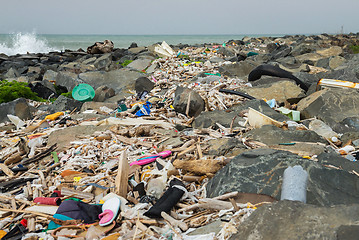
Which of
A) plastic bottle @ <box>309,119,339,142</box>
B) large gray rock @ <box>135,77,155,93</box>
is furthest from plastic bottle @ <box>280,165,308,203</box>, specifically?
large gray rock @ <box>135,77,155,93</box>

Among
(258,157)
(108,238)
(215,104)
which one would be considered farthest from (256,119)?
(108,238)

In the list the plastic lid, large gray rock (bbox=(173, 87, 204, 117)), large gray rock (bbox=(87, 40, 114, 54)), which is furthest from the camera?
large gray rock (bbox=(87, 40, 114, 54))

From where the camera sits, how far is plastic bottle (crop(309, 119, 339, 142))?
5691 millimetres

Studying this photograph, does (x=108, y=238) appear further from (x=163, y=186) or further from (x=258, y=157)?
(x=258, y=157)

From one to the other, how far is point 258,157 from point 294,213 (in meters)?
1.42

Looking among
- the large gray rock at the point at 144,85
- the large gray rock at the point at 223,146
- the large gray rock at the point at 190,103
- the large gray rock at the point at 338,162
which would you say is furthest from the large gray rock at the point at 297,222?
the large gray rock at the point at 144,85

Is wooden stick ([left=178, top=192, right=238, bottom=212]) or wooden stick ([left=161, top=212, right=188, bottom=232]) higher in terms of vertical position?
wooden stick ([left=178, top=192, right=238, bottom=212])

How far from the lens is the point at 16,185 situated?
465cm

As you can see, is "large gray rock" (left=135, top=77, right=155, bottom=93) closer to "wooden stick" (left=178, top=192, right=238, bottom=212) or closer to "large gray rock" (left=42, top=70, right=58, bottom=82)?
"large gray rock" (left=42, top=70, right=58, bottom=82)

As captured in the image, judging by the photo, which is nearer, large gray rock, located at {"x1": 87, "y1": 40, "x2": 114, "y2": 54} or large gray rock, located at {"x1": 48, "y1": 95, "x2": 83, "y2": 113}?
large gray rock, located at {"x1": 48, "y1": 95, "x2": 83, "y2": 113}

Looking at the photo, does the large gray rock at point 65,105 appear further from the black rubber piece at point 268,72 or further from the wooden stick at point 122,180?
the black rubber piece at point 268,72

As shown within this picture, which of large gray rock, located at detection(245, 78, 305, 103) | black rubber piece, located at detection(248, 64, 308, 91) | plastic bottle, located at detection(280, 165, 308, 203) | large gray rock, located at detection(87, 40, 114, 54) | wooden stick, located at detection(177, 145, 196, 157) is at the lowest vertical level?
wooden stick, located at detection(177, 145, 196, 157)

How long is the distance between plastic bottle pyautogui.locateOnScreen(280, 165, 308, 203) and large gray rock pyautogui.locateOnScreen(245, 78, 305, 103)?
5.72 meters

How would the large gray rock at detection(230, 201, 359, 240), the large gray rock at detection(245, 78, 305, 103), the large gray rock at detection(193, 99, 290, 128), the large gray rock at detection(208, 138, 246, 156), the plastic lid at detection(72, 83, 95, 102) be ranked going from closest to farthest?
the large gray rock at detection(230, 201, 359, 240) < the large gray rock at detection(208, 138, 246, 156) < the large gray rock at detection(193, 99, 290, 128) < the large gray rock at detection(245, 78, 305, 103) < the plastic lid at detection(72, 83, 95, 102)
